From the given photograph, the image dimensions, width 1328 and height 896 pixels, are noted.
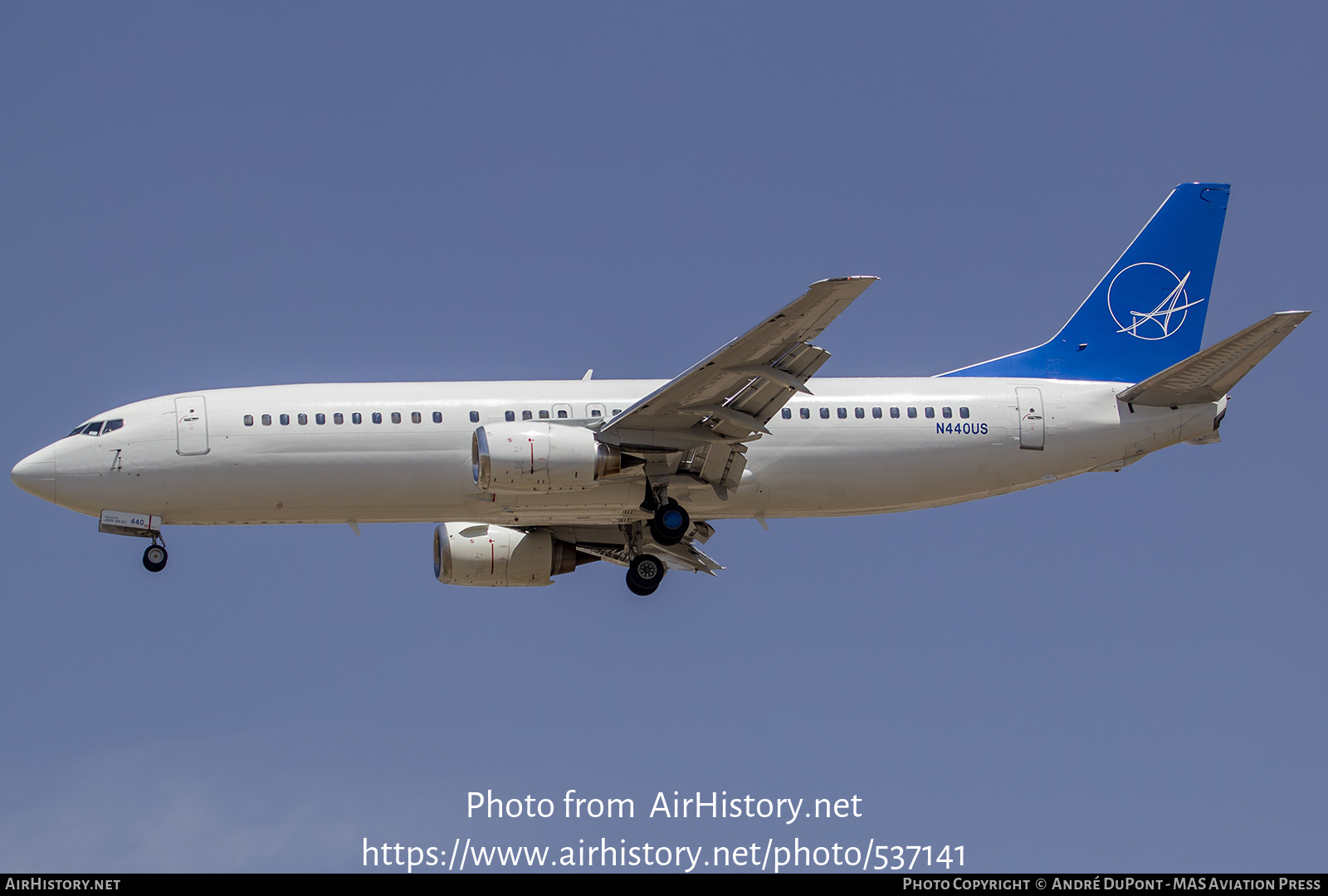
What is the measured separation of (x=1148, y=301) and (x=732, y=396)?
40.1ft

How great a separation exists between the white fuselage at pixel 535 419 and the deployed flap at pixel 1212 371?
0.28 metres

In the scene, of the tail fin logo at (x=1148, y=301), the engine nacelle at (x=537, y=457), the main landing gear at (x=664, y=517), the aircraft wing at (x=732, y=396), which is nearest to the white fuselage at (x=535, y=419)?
the main landing gear at (x=664, y=517)

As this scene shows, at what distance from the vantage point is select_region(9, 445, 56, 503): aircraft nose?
100 ft

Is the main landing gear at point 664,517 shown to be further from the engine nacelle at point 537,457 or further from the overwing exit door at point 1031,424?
the overwing exit door at point 1031,424

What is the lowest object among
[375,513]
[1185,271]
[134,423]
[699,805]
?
[699,805]

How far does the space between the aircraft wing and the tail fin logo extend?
10.7 m

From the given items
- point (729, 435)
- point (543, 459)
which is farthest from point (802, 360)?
point (543, 459)

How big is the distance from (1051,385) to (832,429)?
5.23 meters

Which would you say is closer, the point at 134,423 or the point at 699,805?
the point at 699,805

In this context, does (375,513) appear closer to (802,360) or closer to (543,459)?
(543,459)

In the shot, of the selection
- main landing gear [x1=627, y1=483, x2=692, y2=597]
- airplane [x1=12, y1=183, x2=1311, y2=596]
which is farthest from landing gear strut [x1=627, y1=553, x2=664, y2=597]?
main landing gear [x1=627, y1=483, x2=692, y2=597]

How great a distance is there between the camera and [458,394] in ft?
102

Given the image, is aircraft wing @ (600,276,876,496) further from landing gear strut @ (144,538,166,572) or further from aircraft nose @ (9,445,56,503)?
aircraft nose @ (9,445,56,503)

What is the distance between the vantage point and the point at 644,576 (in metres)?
32.7
